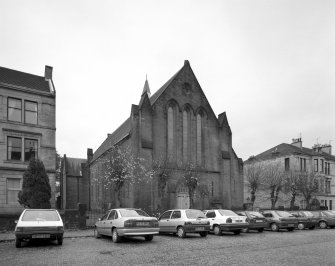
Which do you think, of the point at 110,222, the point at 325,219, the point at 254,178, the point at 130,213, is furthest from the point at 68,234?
the point at 254,178

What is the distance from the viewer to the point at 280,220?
22828 millimetres

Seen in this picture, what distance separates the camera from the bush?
2403 centimetres

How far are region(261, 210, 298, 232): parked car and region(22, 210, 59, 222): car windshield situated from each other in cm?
1366

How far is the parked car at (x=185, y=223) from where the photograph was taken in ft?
58.9

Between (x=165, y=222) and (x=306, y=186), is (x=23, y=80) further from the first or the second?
(x=306, y=186)

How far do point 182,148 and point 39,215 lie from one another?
79.6 feet

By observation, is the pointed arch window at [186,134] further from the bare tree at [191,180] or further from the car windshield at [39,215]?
the car windshield at [39,215]

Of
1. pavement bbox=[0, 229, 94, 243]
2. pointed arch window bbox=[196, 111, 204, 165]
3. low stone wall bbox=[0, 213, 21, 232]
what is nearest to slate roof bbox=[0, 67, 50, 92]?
low stone wall bbox=[0, 213, 21, 232]

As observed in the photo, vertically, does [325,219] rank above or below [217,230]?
below

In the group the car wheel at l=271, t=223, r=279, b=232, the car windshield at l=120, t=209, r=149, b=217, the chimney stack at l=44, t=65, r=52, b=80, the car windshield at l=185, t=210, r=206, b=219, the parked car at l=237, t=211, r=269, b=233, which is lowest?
the car wheel at l=271, t=223, r=279, b=232

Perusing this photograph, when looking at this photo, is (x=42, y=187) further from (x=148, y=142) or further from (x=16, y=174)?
(x=148, y=142)

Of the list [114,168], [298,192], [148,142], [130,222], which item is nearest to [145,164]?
[148,142]

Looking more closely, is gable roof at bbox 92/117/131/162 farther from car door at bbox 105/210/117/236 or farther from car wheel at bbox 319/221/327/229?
car door at bbox 105/210/117/236

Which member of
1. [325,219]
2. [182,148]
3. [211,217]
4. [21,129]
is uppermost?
[21,129]
